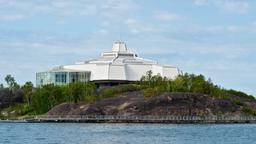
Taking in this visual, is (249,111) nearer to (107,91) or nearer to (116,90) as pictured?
(116,90)

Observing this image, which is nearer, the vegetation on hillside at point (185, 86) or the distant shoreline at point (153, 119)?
the distant shoreline at point (153, 119)

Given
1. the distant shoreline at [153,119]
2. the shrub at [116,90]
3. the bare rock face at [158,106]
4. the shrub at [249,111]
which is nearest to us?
the distant shoreline at [153,119]

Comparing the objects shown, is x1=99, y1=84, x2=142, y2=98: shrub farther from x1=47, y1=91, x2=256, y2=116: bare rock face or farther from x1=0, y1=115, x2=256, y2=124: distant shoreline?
x1=0, y1=115, x2=256, y2=124: distant shoreline

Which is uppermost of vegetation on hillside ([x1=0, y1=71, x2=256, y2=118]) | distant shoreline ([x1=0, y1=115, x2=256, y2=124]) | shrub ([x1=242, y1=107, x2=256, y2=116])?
vegetation on hillside ([x1=0, y1=71, x2=256, y2=118])

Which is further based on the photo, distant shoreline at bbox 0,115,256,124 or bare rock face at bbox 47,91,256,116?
bare rock face at bbox 47,91,256,116

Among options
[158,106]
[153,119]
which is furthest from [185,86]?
[153,119]

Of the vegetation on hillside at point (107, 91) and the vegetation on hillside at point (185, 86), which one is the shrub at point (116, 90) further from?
the vegetation on hillside at point (185, 86)

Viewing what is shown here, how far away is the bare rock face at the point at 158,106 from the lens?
16388 cm

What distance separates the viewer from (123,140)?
298 ft

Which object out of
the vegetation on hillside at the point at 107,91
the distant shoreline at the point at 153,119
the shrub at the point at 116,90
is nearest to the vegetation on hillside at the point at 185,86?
the vegetation on hillside at the point at 107,91

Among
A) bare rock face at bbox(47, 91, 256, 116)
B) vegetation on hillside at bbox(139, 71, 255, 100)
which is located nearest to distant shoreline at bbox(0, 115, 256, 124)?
bare rock face at bbox(47, 91, 256, 116)

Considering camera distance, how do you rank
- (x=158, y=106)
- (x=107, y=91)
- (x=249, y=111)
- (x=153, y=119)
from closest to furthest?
(x=153, y=119) → (x=158, y=106) → (x=249, y=111) → (x=107, y=91)

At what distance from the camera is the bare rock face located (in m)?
164

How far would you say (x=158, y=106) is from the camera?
6467 inches
